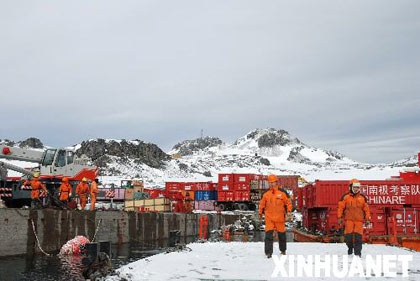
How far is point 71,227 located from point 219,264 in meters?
11.3

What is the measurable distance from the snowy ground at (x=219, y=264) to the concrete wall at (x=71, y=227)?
7144mm

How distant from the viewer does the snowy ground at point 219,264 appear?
866 cm

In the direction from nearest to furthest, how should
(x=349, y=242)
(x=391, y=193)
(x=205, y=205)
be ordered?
(x=349, y=242) < (x=391, y=193) < (x=205, y=205)

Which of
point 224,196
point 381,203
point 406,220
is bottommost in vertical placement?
point 406,220

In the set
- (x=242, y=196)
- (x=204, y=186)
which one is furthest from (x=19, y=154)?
(x=204, y=186)

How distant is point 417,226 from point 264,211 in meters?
12.0

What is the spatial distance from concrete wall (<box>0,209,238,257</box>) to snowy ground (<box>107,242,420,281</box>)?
23.4ft

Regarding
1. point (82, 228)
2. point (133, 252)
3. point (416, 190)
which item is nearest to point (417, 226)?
point (416, 190)

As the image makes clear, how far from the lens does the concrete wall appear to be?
53.4 ft

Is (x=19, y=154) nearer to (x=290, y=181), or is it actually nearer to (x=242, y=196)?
(x=242, y=196)

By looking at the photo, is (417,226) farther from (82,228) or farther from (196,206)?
(196,206)

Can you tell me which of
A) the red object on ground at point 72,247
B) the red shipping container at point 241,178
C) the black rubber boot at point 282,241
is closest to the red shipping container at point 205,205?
the red shipping container at point 241,178

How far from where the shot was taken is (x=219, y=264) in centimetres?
1016

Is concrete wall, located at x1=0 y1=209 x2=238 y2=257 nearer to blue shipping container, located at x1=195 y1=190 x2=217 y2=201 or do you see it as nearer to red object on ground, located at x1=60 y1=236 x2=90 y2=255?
red object on ground, located at x1=60 y1=236 x2=90 y2=255
